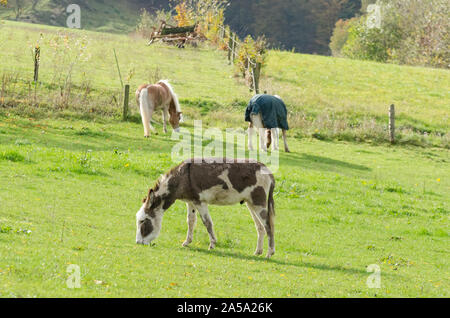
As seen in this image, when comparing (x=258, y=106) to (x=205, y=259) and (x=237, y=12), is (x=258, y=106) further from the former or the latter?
(x=237, y=12)

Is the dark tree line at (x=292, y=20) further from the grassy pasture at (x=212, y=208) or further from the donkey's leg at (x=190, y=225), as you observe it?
the donkey's leg at (x=190, y=225)

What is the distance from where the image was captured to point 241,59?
44.3 metres

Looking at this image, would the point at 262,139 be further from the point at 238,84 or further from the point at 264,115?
the point at 238,84

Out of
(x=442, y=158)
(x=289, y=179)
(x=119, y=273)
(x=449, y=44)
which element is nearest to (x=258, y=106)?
(x=289, y=179)

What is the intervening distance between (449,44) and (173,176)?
69.6m

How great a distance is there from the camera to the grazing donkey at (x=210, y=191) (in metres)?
12.1

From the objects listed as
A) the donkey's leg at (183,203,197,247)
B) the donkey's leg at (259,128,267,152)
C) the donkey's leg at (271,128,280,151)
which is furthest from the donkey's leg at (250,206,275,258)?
the donkey's leg at (271,128,280,151)

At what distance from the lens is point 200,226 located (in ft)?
48.4

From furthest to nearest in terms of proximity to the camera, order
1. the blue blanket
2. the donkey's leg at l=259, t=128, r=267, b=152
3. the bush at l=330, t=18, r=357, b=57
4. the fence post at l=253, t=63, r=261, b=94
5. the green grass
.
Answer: the bush at l=330, t=18, r=357, b=57 → the fence post at l=253, t=63, r=261, b=94 → the donkey's leg at l=259, t=128, r=267, b=152 → the blue blanket → the green grass

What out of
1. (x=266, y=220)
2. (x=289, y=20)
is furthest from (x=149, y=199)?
(x=289, y=20)

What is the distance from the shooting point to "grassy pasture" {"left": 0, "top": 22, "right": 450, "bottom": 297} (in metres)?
9.77

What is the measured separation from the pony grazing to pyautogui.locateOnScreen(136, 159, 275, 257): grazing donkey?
14.5 meters

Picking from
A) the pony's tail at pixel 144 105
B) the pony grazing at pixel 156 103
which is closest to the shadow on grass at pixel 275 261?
the pony's tail at pixel 144 105

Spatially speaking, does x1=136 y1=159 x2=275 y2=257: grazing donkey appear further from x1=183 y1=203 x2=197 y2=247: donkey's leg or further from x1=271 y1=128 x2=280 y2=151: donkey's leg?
x1=271 y1=128 x2=280 y2=151: donkey's leg
